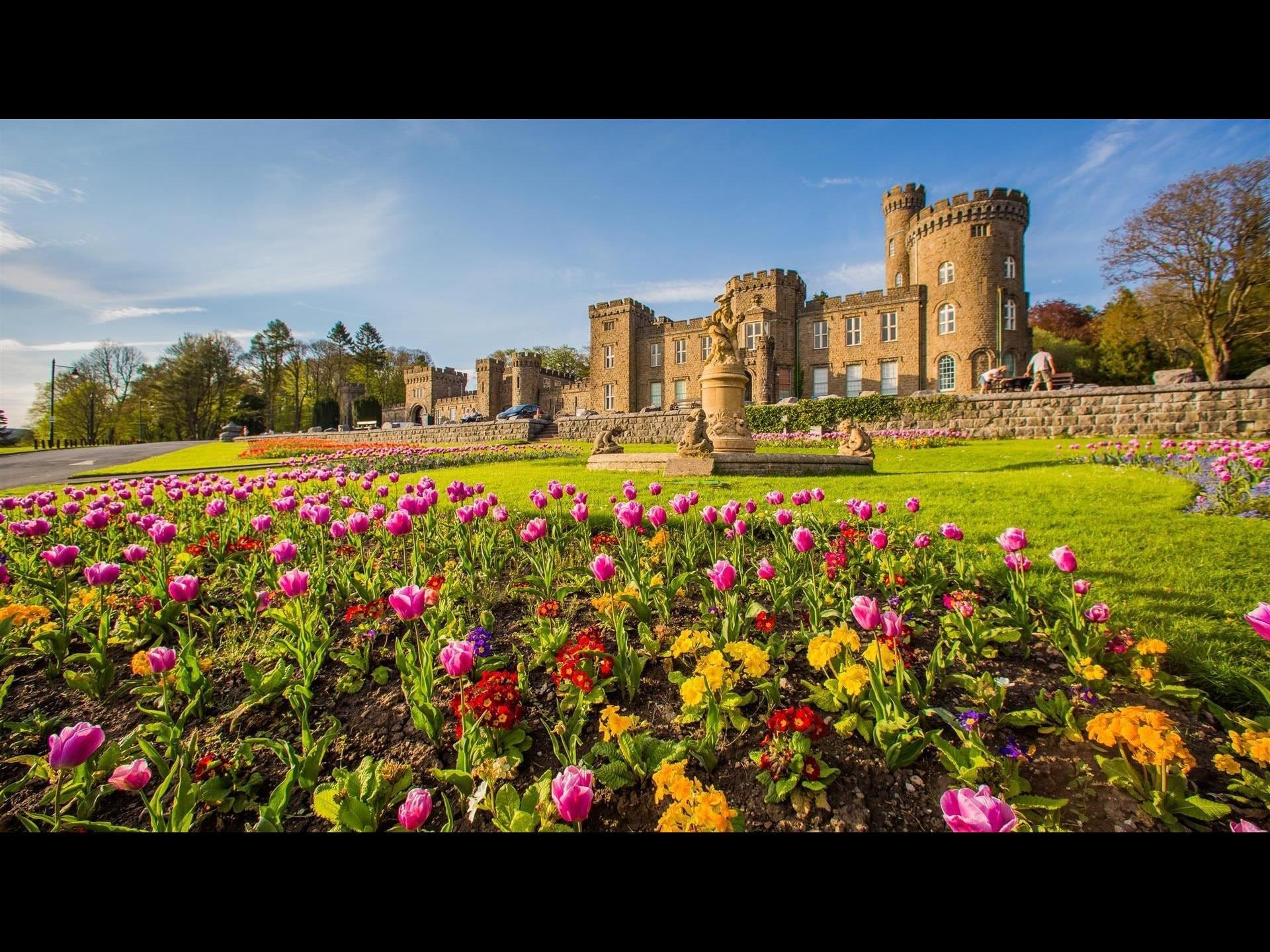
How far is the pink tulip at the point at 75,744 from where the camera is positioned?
124 centimetres

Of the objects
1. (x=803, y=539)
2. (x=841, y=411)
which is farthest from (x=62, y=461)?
(x=841, y=411)

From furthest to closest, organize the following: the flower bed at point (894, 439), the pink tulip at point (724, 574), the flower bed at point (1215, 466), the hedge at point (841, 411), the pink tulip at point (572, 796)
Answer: the hedge at point (841, 411), the flower bed at point (894, 439), the flower bed at point (1215, 466), the pink tulip at point (724, 574), the pink tulip at point (572, 796)

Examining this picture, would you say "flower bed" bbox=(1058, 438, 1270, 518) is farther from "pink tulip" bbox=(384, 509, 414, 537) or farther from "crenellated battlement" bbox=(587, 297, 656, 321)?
"crenellated battlement" bbox=(587, 297, 656, 321)

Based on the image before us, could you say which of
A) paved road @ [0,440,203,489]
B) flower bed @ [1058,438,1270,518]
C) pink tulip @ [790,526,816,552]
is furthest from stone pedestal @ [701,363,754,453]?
paved road @ [0,440,203,489]

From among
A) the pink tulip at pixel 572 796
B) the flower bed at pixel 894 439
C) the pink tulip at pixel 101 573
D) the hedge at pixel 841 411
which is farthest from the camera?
the hedge at pixel 841 411

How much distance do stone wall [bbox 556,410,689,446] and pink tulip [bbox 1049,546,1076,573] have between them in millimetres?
19241

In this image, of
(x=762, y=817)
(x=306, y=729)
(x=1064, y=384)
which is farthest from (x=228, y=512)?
(x=1064, y=384)

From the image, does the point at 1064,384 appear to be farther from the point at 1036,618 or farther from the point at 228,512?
the point at 228,512

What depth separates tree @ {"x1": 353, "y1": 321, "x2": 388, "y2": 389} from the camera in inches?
2375

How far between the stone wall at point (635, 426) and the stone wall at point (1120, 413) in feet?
28.0

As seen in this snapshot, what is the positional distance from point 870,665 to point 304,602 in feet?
9.38

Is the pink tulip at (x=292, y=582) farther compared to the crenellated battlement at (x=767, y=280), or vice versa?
the crenellated battlement at (x=767, y=280)

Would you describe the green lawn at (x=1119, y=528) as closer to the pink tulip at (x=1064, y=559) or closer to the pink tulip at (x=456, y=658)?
the pink tulip at (x=1064, y=559)

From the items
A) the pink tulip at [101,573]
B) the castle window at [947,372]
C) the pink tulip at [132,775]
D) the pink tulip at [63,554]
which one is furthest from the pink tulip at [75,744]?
the castle window at [947,372]
